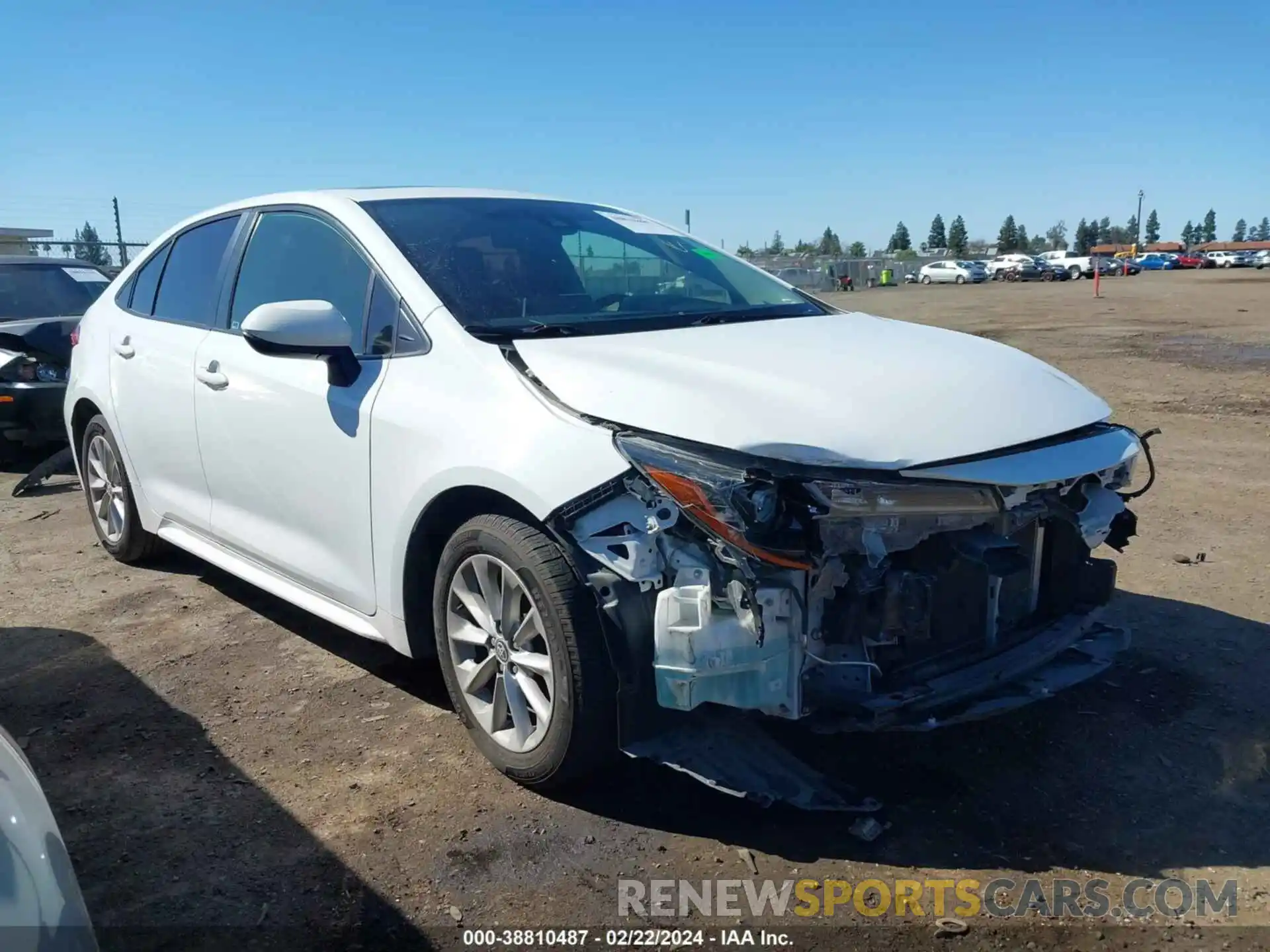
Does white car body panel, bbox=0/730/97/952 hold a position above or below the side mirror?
below

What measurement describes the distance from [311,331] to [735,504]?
1540 mm

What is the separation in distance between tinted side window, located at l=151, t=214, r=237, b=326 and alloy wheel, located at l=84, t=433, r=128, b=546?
0.91 m

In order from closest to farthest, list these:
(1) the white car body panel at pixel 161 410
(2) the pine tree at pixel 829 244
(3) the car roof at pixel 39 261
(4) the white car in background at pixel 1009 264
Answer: (1) the white car body panel at pixel 161 410
(3) the car roof at pixel 39 261
(4) the white car in background at pixel 1009 264
(2) the pine tree at pixel 829 244

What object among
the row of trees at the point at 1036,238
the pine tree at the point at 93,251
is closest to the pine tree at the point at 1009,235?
the row of trees at the point at 1036,238

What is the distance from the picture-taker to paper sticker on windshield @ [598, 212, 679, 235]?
4.44m

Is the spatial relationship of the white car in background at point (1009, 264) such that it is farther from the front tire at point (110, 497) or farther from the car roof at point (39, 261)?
the front tire at point (110, 497)

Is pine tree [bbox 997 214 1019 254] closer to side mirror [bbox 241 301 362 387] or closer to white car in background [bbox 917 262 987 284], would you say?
white car in background [bbox 917 262 987 284]

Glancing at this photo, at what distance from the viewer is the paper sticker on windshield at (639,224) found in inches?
175

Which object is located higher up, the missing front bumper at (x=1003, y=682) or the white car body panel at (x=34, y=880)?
the white car body panel at (x=34, y=880)

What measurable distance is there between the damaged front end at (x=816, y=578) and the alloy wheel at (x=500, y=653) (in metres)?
0.31

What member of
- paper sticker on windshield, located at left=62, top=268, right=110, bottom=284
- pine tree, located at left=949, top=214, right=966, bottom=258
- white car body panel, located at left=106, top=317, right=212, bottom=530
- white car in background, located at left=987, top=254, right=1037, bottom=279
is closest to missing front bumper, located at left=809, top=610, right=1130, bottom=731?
white car body panel, located at left=106, top=317, right=212, bottom=530

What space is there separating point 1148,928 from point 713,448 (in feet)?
5.11

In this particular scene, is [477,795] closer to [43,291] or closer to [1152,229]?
[43,291]

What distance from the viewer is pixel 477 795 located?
10.3 ft
